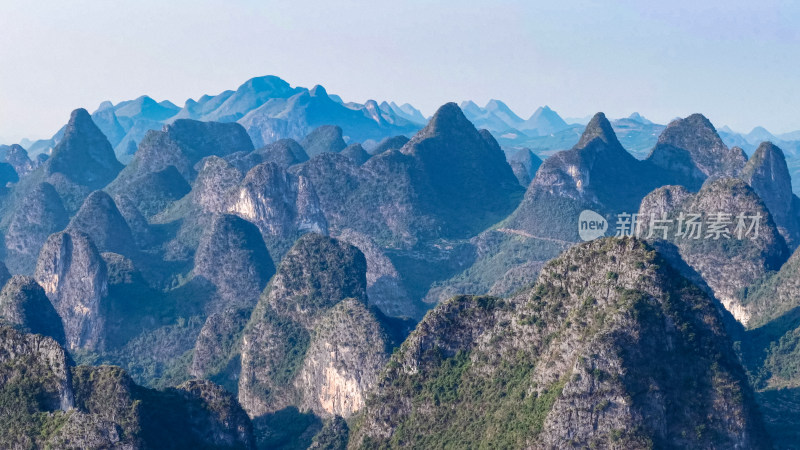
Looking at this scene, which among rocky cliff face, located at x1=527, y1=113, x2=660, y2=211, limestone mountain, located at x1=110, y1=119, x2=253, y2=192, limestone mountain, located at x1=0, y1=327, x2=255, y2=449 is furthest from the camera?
limestone mountain, located at x1=110, y1=119, x2=253, y2=192

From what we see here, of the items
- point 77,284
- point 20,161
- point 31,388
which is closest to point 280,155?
point 77,284

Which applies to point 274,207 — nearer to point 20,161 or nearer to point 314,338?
point 314,338

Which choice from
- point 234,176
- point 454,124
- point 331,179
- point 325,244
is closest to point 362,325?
point 325,244

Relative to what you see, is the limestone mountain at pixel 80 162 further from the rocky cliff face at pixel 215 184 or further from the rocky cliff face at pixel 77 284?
the rocky cliff face at pixel 77 284

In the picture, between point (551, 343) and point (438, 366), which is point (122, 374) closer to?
point (438, 366)

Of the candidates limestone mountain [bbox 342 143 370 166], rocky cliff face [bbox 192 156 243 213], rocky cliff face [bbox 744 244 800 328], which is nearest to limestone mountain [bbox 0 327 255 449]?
rocky cliff face [bbox 744 244 800 328]

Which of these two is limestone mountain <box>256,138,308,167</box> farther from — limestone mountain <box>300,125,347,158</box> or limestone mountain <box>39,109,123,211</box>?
limestone mountain <box>39,109,123,211</box>

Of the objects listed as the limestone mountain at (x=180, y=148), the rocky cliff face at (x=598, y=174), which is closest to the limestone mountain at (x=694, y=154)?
the rocky cliff face at (x=598, y=174)
